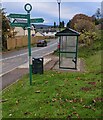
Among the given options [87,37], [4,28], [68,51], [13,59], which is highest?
[4,28]

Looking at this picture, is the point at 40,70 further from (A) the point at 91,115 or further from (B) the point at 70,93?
(A) the point at 91,115

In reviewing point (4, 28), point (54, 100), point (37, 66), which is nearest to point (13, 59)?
point (37, 66)

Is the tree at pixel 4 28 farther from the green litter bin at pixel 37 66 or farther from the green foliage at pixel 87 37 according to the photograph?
the green litter bin at pixel 37 66

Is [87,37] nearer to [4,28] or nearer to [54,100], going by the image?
[4,28]

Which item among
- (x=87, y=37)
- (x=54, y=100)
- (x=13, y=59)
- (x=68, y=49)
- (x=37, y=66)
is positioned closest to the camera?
(x=54, y=100)

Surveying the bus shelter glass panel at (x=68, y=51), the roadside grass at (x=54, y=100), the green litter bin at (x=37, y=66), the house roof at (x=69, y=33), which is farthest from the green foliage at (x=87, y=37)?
the roadside grass at (x=54, y=100)

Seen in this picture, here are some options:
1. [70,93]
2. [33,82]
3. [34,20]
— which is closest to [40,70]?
[33,82]

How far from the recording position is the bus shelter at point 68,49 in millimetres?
16062

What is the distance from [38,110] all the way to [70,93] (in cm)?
193

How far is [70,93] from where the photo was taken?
28.1 ft

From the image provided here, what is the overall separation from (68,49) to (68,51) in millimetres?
201

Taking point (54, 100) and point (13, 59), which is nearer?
point (54, 100)

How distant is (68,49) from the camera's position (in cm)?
1642

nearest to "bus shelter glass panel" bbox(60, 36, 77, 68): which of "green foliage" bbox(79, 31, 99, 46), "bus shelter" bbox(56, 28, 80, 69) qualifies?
"bus shelter" bbox(56, 28, 80, 69)
